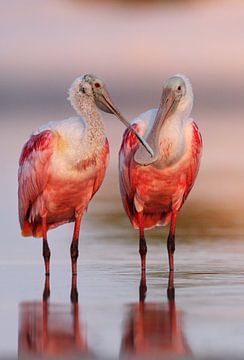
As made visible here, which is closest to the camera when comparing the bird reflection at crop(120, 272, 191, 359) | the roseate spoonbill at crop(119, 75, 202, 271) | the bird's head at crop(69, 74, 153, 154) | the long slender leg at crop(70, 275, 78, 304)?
the bird reflection at crop(120, 272, 191, 359)

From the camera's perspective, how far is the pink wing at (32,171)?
13.3m

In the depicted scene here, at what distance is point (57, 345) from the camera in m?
10.2

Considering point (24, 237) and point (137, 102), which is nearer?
point (24, 237)

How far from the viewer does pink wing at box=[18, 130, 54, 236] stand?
13.3m

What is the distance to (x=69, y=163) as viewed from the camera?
43.4 ft

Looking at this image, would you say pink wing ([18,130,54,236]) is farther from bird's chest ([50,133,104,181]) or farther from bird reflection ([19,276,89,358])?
bird reflection ([19,276,89,358])

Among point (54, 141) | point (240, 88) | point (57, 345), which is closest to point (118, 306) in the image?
point (57, 345)

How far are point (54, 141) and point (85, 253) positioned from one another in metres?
1.30

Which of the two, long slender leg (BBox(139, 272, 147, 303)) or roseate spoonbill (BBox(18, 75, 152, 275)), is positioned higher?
roseate spoonbill (BBox(18, 75, 152, 275))

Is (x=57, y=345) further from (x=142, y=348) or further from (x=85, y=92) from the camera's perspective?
(x=85, y=92)

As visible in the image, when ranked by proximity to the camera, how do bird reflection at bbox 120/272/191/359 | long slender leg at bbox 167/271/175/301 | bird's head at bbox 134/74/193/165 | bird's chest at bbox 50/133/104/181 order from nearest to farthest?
bird reflection at bbox 120/272/191/359 → long slender leg at bbox 167/271/175/301 → bird's chest at bbox 50/133/104/181 → bird's head at bbox 134/74/193/165

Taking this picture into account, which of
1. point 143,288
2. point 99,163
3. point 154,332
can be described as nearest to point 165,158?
point 99,163

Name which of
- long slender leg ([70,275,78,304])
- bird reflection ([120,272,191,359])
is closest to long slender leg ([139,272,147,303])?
bird reflection ([120,272,191,359])

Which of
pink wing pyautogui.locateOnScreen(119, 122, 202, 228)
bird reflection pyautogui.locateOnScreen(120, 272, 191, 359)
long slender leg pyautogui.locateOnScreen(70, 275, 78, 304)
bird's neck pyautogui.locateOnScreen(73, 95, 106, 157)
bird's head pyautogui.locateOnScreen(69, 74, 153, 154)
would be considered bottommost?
bird reflection pyautogui.locateOnScreen(120, 272, 191, 359)
